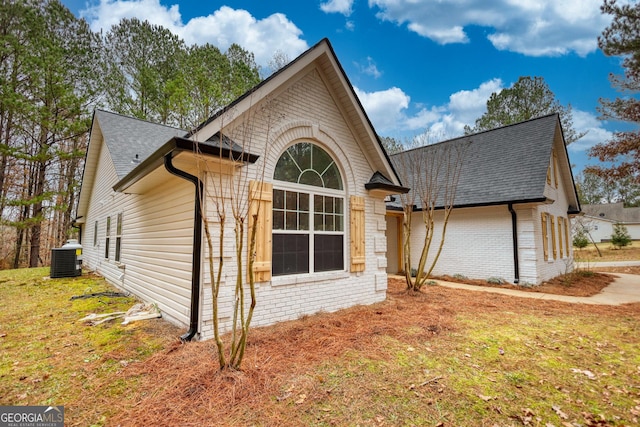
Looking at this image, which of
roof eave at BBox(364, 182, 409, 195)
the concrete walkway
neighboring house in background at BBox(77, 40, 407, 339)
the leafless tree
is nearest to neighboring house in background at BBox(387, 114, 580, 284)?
the leafless tree

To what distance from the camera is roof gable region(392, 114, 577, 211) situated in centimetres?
993

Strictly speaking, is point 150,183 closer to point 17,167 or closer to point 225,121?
point 225,121

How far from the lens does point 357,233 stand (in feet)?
21.3

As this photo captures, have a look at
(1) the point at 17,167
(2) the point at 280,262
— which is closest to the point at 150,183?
(2) the point at 280,262

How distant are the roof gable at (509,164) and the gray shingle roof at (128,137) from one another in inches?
402

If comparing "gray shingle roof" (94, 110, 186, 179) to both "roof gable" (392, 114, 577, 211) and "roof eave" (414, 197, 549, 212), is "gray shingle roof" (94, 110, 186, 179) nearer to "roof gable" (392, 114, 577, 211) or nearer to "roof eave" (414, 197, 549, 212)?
"roof gable" (392, 114, 577, 211)

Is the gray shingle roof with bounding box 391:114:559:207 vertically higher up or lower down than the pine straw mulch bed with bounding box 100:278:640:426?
higher up

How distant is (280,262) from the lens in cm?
537

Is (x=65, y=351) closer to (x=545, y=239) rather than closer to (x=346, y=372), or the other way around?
(x=346, y=372)

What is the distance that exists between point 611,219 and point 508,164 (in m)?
44.8

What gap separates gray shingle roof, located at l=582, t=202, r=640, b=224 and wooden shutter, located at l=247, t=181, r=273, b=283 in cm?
5292

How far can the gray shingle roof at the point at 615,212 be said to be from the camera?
1581 inches

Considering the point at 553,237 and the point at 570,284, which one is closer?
the point at 570,284

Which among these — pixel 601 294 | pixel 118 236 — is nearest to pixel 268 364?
pixel 118 236
